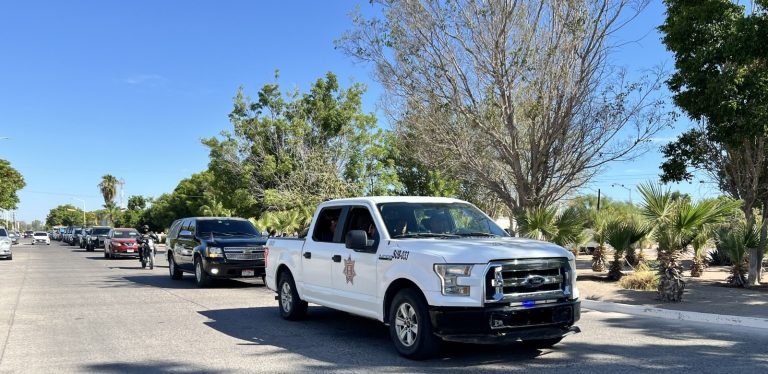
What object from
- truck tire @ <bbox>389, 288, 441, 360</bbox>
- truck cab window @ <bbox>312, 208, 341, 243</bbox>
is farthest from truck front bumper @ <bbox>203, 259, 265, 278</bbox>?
truck tire @ <bbox>389, 288, 441, 360</bbox>

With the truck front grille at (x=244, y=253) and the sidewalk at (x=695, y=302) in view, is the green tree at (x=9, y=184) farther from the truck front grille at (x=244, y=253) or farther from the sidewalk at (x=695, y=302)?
the sidewalk at (x=695, y=302)

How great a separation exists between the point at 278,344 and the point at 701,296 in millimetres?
8626

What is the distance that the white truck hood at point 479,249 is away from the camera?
700 cm

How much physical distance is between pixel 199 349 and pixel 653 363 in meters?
5.36

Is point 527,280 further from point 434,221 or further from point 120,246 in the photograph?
point 120,246

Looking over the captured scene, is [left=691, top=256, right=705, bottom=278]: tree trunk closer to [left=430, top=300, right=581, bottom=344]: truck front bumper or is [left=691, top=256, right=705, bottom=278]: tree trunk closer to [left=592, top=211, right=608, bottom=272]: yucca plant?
[left=592, top=211, right=608, bottom=272]: yucca plant

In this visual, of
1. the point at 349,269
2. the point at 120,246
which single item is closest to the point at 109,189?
the point at 120,246

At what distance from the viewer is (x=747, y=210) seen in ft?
51.1

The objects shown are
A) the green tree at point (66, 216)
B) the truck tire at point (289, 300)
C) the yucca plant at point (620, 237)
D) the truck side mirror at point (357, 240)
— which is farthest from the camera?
the green tree at point (66, 216)

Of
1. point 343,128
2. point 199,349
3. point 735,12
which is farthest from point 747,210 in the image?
point 343,128

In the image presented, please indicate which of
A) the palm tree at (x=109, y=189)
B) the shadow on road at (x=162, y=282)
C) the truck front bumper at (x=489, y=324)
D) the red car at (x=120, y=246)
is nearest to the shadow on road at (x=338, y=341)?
the truck front bumper at (x=489, y=324)

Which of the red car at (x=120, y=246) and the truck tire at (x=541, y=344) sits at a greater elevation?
the red car at (x=120, y=246)

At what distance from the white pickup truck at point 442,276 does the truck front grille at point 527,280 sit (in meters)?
0.01

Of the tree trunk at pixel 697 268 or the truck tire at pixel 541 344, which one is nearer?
the truck tire at pixel 541 344
